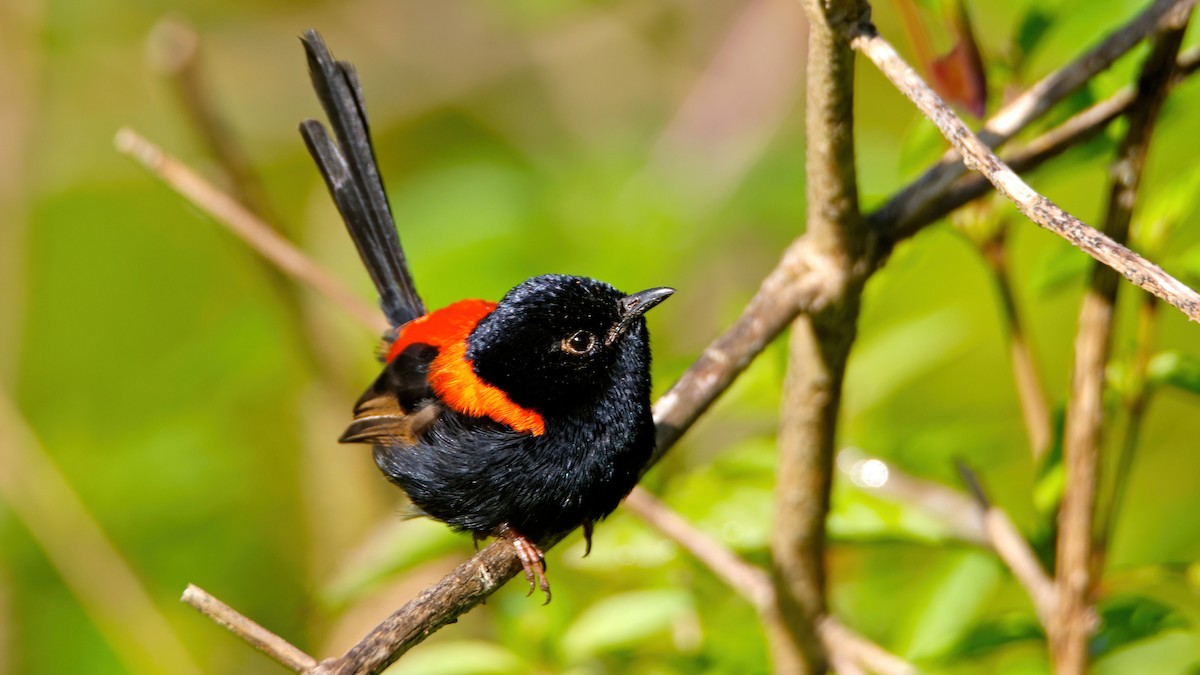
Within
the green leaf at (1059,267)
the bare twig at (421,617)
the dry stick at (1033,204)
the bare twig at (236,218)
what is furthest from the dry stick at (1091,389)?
the bare twig at (236,218)

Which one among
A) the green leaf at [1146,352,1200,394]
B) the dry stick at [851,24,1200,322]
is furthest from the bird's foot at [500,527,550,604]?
the green leaf at [1146,352,1200,394]

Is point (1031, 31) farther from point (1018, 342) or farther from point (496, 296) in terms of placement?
point (496, 296)

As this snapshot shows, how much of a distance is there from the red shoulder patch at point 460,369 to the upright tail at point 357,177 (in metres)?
0.21

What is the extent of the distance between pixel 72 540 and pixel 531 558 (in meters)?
2.86

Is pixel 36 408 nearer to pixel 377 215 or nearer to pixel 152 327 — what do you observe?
pixel 152 327

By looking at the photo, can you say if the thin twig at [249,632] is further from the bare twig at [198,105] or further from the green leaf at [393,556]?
the bare twig at [198,105]

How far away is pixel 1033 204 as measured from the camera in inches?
59.4

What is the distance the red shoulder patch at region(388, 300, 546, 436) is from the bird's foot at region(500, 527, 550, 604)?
32 cm

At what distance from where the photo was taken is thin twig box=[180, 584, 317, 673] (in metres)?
1.74

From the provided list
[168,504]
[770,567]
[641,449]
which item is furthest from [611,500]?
[168,504]

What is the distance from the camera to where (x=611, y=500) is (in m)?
2.59

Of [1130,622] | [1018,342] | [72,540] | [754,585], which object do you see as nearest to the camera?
[1130,622]

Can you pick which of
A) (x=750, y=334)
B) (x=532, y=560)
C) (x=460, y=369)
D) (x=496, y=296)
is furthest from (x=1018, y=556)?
(x=496, y=296)

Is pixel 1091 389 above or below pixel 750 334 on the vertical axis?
below
